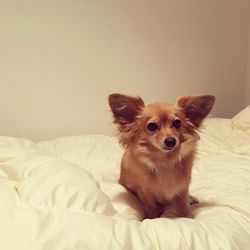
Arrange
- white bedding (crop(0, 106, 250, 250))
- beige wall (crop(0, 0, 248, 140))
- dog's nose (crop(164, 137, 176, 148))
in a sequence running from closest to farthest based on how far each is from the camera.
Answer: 1. white bedding (crop(0, 106, 250, 250))
2. dog's nose (crop(164, 137, 176, 148))
3. beige wall (crop(0, 0, 248, 140))

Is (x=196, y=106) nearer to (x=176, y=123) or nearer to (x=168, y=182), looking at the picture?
(x=176, y=123)

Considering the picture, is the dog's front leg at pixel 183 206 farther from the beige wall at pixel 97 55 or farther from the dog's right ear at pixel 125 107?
the beige wall at pixel 97 55

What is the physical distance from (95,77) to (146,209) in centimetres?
123

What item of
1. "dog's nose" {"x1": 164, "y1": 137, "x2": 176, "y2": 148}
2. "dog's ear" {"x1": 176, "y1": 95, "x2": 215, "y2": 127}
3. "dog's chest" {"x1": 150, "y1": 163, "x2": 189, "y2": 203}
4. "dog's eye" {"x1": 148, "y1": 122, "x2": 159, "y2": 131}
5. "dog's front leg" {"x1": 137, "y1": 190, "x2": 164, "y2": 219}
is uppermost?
"dog's ear" {"x1": 176, "y1": 95, "x2": 215, "y2": 127}

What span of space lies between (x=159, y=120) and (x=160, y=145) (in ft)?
0.30

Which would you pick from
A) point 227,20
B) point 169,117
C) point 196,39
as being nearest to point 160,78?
point 196,39

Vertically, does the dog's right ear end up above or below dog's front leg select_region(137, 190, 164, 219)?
above

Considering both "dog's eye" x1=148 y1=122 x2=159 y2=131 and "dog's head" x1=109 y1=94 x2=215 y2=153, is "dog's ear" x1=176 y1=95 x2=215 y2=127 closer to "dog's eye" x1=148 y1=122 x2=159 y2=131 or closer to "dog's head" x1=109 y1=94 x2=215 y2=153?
"dog's head" x1=109 y1=94 x2=215 y2=153

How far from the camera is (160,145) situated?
1.20 meters

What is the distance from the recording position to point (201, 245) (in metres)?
0.88

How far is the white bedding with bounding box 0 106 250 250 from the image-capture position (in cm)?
76

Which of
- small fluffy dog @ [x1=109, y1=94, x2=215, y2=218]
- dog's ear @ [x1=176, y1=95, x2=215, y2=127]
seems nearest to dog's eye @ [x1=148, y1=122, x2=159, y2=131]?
small fluffy dog @ [x1=109, y1=94, x2=215, y2=218]

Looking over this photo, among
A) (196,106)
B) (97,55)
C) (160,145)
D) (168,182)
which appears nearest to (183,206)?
(168,182)

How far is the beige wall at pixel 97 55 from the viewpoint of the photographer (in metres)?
2.05
